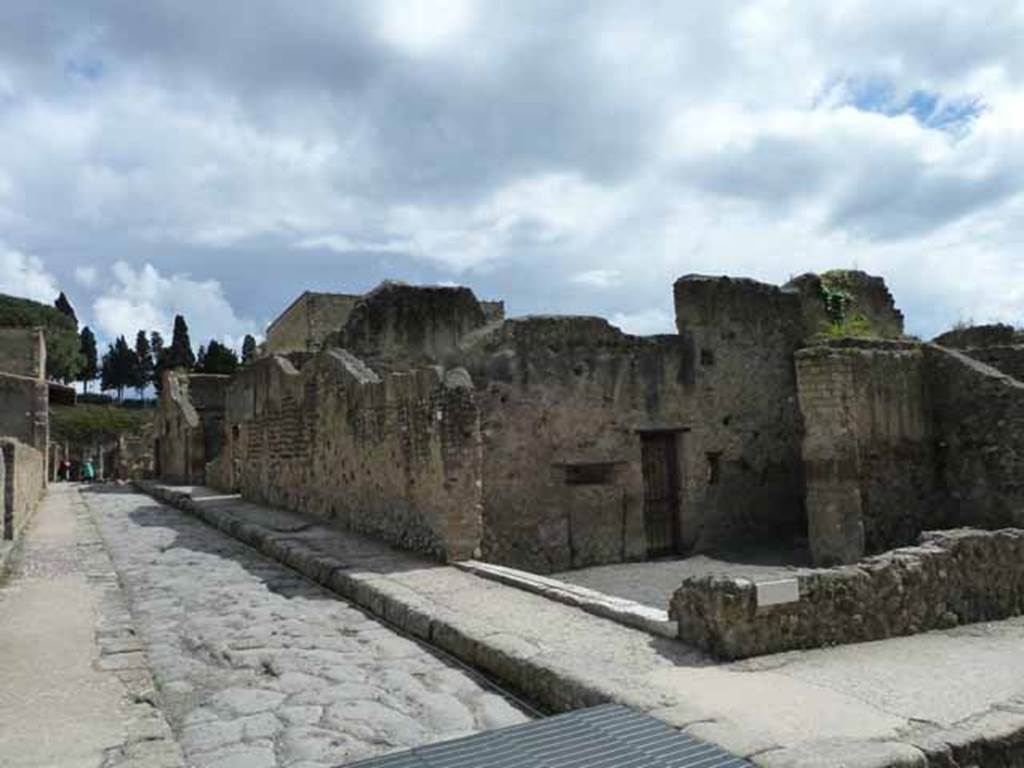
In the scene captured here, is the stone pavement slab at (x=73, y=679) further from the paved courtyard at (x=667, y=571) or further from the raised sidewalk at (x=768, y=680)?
the paved courtyard at (x=667, y=571)

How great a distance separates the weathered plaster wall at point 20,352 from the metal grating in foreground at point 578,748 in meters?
33.2

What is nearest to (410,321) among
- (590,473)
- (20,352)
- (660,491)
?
(590,473)

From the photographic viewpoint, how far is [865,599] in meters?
5.37

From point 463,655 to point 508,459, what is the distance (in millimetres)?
5559

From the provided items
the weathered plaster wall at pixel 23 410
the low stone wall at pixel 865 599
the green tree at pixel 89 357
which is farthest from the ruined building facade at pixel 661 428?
the green tree at pixel 89 357

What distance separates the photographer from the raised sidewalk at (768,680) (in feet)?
11.5

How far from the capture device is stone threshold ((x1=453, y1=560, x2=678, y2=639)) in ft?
17.9

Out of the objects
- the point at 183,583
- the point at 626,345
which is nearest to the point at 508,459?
the point at 626,345

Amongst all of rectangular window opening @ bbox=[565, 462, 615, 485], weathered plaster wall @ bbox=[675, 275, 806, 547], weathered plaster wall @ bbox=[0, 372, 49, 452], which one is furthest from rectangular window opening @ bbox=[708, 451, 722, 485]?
weathered plaster wall @ bbox=[0, 372, 49, 452]

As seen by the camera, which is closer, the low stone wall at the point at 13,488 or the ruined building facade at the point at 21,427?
the low stone wall at the point at 13,488

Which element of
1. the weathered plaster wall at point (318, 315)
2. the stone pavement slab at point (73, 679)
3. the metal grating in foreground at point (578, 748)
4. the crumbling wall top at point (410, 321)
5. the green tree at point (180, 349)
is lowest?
the metal grating in foreground at point (578, 748)

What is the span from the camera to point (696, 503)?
41.3 ft

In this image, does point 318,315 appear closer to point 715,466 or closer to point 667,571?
point 715,466

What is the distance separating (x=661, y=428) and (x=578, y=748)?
898cm
